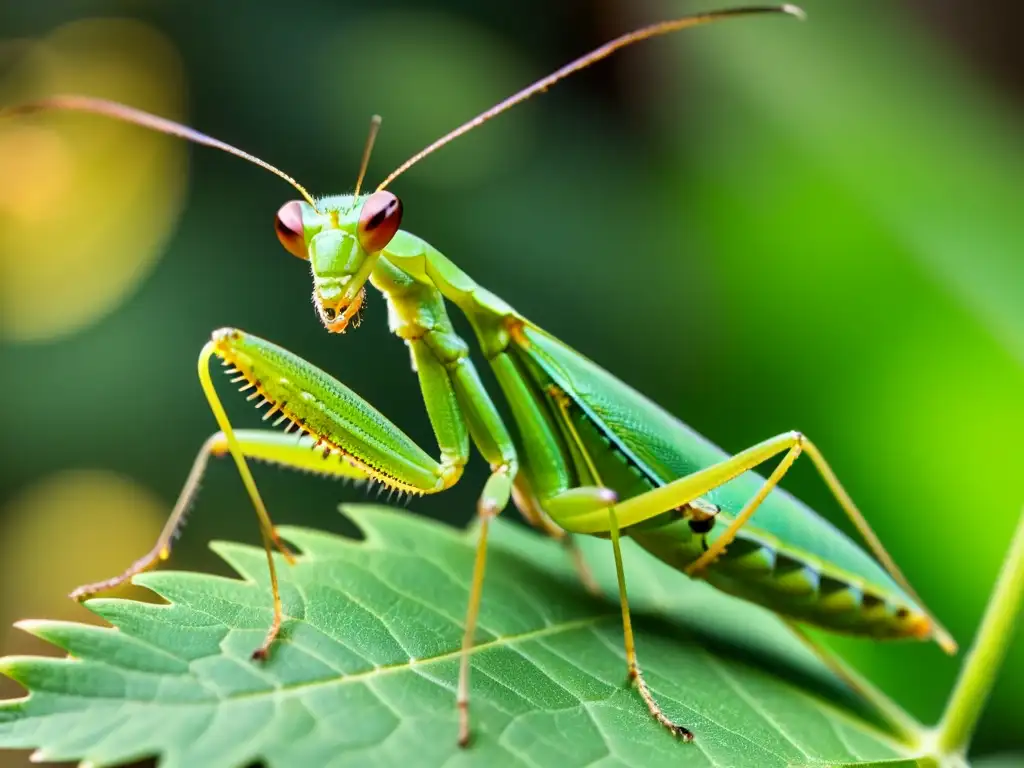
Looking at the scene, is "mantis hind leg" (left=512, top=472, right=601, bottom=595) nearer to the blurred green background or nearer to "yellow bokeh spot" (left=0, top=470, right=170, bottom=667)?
the blurred green background

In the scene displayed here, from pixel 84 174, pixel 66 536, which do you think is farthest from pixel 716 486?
pixel 84 174

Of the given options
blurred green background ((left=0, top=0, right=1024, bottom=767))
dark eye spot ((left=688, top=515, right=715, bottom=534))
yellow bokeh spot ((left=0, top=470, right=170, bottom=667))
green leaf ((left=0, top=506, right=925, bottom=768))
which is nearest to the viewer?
green leaf ((left=0, top=506, right=925, bottom=768))

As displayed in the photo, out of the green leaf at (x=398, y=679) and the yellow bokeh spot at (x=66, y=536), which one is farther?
the yellow bokeh spot at (x=66, y=536)

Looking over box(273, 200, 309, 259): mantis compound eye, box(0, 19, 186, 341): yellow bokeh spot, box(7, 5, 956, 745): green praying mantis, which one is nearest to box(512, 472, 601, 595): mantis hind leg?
box(7, 5, 956, 745): green praying mantis

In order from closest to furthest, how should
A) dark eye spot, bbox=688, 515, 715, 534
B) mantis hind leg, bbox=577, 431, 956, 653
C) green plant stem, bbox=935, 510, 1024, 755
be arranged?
A: green plant stem, bbox=935, 510, 1024, 755 → mantis hind leg, bbox=577, 431, 956, 653 → dark eye spot, bbox=688, 515, 715, 534

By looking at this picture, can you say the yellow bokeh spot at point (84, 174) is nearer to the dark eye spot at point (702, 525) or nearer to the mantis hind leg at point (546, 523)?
the mantis hind leg at point (546, 523)

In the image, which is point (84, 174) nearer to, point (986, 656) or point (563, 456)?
point (563, 456)

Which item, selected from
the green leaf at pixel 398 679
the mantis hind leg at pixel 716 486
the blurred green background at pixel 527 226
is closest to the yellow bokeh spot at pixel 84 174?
the blurred green background at pixel 527 226
